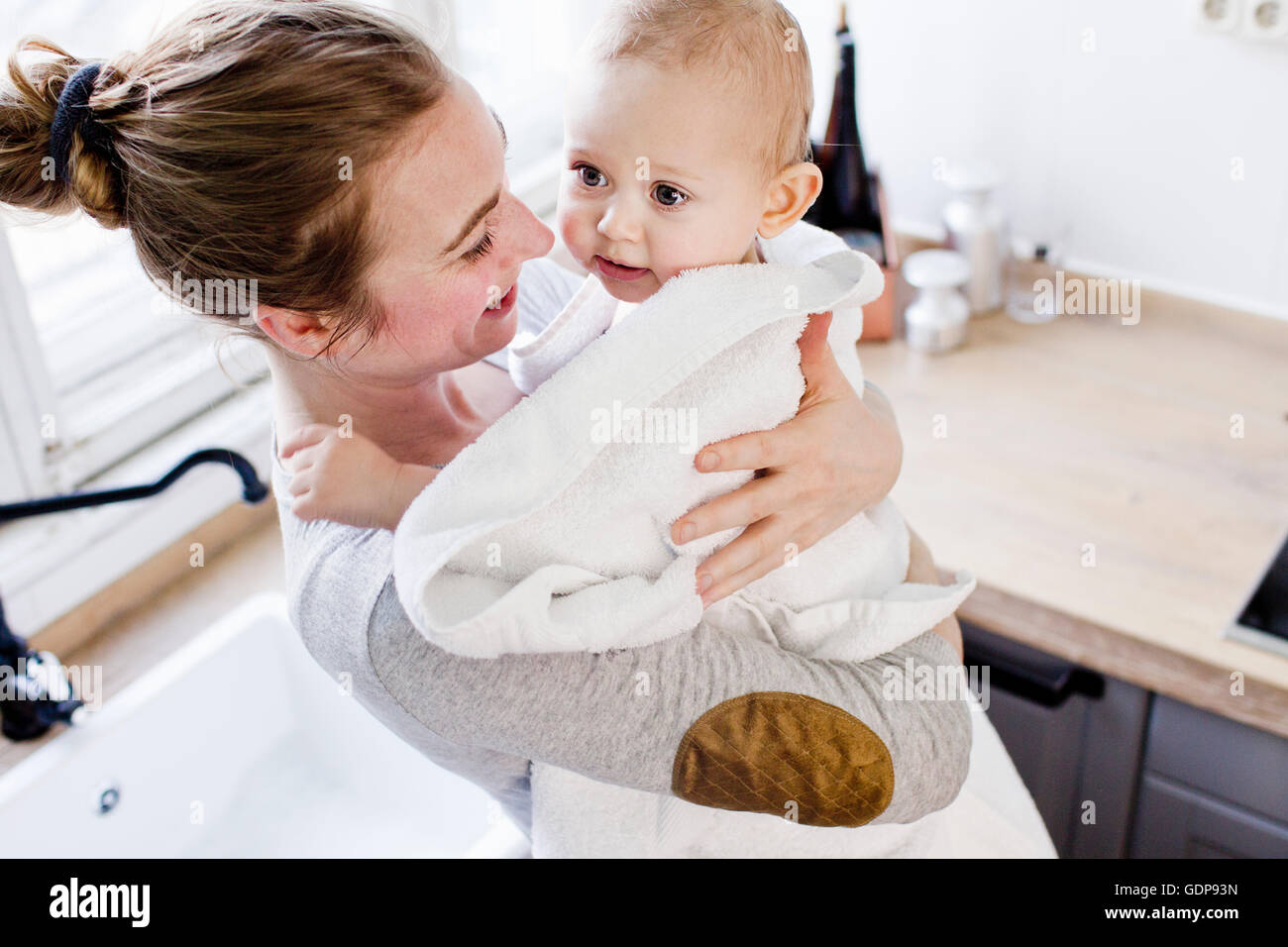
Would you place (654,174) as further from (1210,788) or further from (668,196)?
(1210,788)

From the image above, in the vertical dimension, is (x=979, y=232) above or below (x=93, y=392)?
above

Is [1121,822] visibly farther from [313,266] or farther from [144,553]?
[144,553]

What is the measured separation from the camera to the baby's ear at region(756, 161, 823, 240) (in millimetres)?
929

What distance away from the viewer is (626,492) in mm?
829

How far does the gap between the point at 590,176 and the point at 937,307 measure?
94 centimetres

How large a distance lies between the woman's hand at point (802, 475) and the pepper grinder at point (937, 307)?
0.73 m

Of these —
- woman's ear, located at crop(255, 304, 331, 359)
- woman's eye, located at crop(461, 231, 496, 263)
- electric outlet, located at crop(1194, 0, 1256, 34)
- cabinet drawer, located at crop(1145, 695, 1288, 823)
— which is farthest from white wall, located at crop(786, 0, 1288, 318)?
woman's ear, located at crop(255, 304, 331, 359)

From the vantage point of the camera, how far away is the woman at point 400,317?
0.77 meters

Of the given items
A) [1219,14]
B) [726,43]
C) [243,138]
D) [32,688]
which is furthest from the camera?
[1219,14]

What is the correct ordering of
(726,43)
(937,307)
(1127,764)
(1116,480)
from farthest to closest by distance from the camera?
(937,307) → (1116,480) → (1127,764) → (726,43)

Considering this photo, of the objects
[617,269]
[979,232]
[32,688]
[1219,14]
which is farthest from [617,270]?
[1219,14]

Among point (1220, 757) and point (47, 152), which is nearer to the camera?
point (47, 152)

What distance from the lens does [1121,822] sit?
1390 mm

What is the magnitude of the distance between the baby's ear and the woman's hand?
0.09 metres
